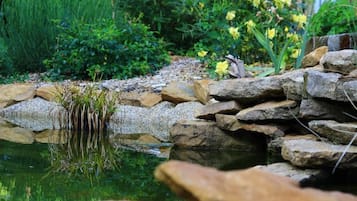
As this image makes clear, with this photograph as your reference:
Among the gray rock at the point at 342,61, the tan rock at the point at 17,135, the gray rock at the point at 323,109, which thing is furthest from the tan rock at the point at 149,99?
the gray rock at the point at 342,61

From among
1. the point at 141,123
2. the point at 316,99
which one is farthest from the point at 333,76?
the point at 141,123

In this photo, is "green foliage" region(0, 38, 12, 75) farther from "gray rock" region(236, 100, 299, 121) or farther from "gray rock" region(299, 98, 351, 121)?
"gray rock" region(299, 98, 351, 121)

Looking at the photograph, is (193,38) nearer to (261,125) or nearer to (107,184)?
(261,125)

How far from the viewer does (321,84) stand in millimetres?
4527

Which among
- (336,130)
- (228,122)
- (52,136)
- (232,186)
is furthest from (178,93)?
(232,186)

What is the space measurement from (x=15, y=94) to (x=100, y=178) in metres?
4.69

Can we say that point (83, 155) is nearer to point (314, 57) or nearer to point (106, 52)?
point (314, 57)

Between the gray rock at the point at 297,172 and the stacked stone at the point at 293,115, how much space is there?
0.04m

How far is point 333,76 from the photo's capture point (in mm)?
4496

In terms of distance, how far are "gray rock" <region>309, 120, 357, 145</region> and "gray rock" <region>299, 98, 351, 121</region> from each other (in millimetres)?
198

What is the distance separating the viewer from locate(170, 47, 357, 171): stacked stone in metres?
4.05

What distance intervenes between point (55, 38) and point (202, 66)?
8.15 ft

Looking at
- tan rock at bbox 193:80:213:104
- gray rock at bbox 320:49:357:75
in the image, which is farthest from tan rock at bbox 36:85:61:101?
gray rock at bbox 320:49:357:75

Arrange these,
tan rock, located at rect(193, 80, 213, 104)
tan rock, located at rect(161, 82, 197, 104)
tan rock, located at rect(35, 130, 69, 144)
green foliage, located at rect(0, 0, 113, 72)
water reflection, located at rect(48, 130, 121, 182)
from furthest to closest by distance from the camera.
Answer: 1. green foliage, located at rect(0, 0, 113, 72)
2. tan rock, located at rect(161, 82, 197, 104)
3. tan rock, located at rect(193, 80, 213, 104)
4. tan rock, located at rect(35, 130, 69, 144)
5. water reflection, located at rect(48, 130, 121, 182)
